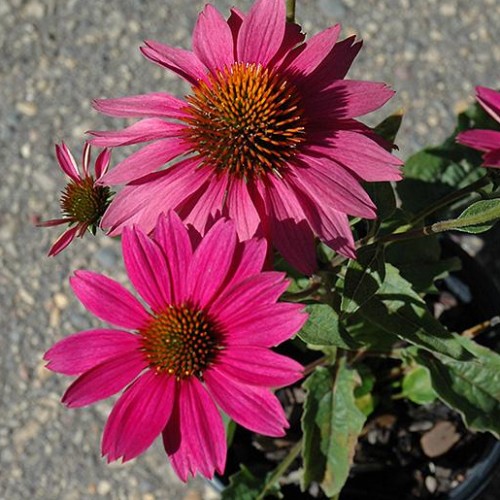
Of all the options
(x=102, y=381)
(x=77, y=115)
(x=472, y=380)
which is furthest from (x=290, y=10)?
(x=77, y=115)

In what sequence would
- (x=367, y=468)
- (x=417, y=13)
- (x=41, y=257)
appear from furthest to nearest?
(x=417, y=13), (x=41, y=257), (x=367, y=468)

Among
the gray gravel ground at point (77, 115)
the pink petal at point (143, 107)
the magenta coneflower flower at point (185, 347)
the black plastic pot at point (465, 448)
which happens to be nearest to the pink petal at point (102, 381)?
the magenta coneflower flower at point (185, 347)

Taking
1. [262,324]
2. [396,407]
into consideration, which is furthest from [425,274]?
[262,324]

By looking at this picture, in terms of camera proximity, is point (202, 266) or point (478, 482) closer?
point (202, 266)

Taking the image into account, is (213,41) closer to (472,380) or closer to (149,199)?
(149,199)

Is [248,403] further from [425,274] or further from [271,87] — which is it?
[425,274]

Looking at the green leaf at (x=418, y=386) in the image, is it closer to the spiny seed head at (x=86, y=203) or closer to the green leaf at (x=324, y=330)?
the green leaf at (x=324, y=330)

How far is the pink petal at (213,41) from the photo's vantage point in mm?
668

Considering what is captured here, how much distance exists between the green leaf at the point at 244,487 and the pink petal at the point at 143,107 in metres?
0.48

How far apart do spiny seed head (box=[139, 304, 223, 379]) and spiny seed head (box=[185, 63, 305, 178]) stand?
0.13 metres

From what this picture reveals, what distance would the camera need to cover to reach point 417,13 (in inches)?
58.6

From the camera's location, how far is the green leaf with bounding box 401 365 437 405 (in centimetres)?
97

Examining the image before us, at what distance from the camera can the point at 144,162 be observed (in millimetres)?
645

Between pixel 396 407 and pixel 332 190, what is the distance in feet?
1.77
